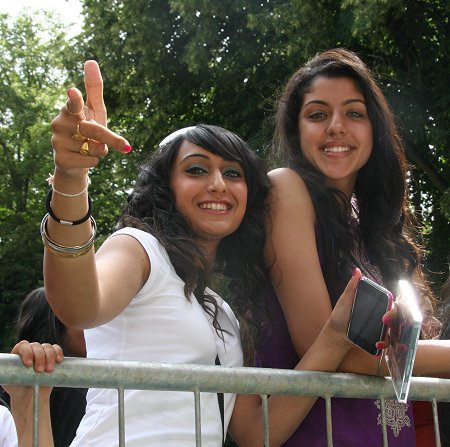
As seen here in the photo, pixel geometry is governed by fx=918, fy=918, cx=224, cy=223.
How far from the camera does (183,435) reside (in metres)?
2.45

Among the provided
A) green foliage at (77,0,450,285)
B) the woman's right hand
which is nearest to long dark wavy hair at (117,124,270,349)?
the woman's right hand

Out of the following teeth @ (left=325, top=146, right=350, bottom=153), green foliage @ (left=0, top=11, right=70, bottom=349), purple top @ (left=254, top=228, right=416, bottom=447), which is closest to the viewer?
purple top @ (left=254, top=228, right=416, bottom=447)

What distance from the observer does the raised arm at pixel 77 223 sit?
1.99 metres

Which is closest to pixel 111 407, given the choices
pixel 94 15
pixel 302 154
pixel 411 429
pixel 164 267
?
pixel 164 267

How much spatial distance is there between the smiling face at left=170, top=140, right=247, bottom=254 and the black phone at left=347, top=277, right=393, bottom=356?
60 centimetres

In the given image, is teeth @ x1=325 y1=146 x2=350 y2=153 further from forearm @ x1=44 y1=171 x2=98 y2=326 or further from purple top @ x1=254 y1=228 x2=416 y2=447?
forearm @ x1=44 y1=171 x2=98 y2=326

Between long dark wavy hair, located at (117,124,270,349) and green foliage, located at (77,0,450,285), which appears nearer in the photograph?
long dark wavy hair, located at (117,124,270,349)

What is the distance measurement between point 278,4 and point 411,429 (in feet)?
37.9

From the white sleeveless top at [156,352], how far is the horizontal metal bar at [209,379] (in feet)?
0.62

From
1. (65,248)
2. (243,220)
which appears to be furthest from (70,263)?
(243,220)

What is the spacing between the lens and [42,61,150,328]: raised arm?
1.99 metres

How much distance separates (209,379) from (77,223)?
56 cm

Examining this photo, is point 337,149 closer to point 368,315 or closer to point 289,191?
point 289,191

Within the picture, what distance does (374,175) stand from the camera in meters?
3.29
